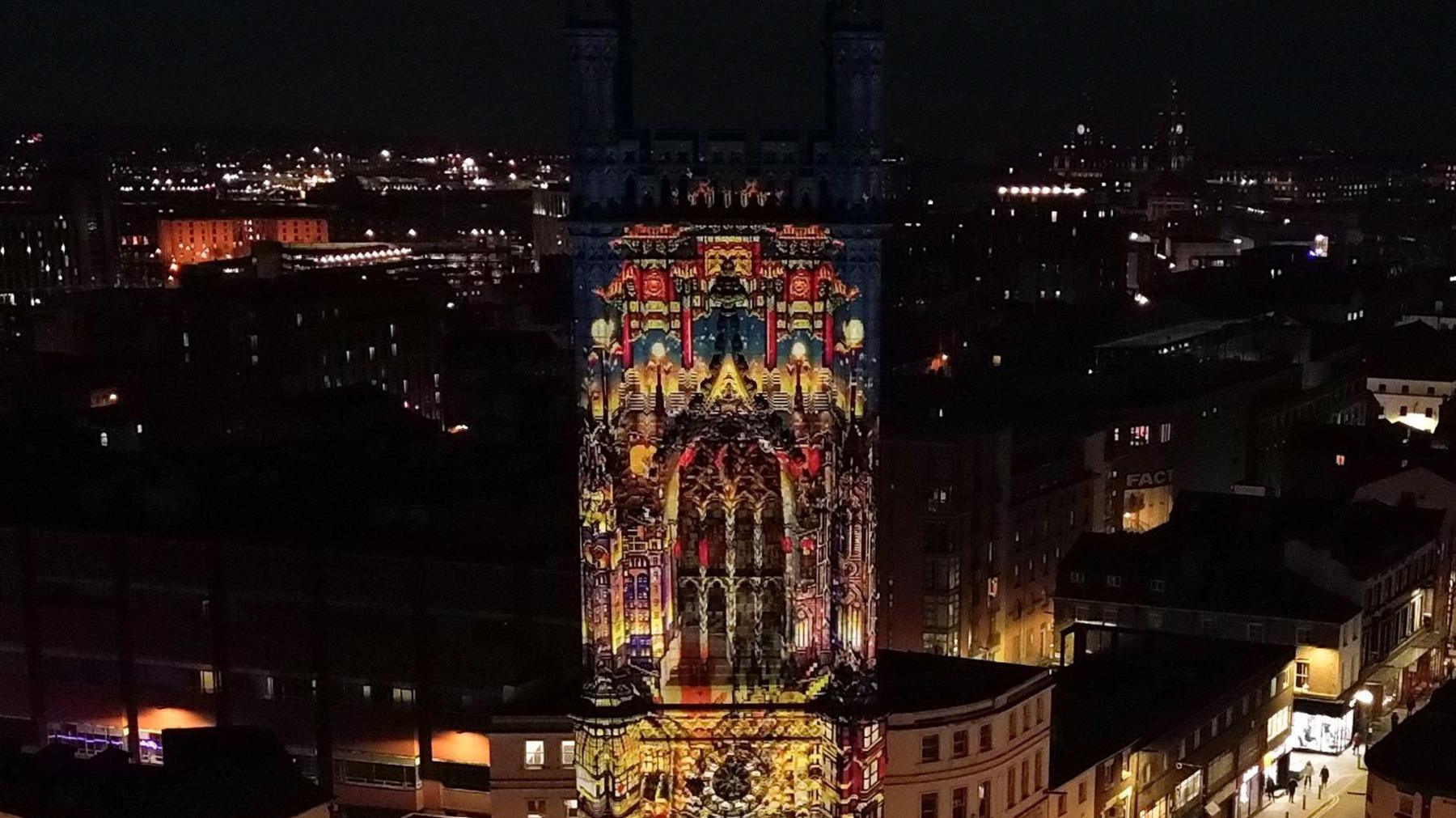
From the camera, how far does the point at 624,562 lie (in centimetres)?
2428

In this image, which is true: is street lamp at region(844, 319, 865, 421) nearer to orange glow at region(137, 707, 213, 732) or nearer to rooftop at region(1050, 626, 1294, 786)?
rooftop at region(1050, 626, 1294, 786)

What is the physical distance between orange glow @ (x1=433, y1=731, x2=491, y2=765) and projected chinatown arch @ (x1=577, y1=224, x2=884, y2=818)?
26.9 meters

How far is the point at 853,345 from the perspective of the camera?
24.0 metres

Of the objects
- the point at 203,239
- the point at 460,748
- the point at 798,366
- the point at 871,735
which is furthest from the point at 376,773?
the point at 203,239

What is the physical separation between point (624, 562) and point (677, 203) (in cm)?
527

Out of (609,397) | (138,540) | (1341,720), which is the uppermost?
(609,397)

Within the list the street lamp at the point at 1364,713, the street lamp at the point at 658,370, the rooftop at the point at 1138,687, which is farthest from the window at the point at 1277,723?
the street lamp at the point at 658,370

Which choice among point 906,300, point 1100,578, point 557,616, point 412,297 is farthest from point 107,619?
point 906,300

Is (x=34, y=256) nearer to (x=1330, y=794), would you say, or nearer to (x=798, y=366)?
(x=1330, y=794)

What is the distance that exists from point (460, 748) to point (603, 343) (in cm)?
3001

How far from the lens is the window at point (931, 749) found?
139ft

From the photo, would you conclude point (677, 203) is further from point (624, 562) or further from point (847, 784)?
point (847, 784)

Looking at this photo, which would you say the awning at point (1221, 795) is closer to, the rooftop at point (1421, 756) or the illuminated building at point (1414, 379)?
the rooftop at point (1421, 756)

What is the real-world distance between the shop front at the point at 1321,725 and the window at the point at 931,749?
71.1 feet
